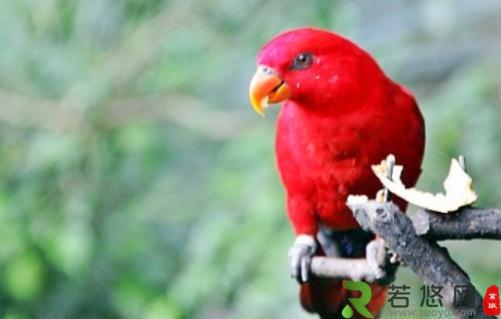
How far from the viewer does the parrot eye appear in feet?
3.95

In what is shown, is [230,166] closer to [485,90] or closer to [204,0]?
[204,0]

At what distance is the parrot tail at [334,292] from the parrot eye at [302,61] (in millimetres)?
217

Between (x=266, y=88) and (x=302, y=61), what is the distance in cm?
5

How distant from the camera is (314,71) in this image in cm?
122

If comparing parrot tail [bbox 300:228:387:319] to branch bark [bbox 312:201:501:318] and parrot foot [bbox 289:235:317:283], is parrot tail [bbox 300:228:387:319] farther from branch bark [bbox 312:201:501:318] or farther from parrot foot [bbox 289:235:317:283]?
branch bark [bbox 312:201:501:318]

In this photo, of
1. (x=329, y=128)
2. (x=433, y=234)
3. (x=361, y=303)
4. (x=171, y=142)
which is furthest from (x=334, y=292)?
(x=171, y=142)

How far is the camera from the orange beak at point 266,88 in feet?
3.97

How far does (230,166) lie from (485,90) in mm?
713

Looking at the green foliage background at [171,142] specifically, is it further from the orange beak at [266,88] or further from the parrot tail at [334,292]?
the orange beak at [266,88]

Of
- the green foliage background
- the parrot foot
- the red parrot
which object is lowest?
the parrot foot

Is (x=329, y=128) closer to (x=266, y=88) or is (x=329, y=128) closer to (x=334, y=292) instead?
(x=266, y=88)

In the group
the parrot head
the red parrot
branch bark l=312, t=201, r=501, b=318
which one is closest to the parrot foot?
the red parrot

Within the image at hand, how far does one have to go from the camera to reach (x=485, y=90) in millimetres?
2404

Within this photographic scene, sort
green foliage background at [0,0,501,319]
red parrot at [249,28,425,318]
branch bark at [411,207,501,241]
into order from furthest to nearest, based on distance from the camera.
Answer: green foliage background at [0,0,501,319] < red parrot at [249,28,425,318] < branch bark at [411,207,501,241]
